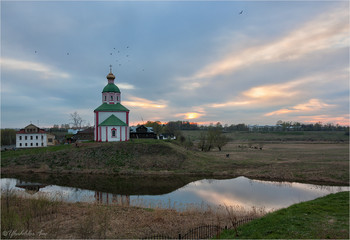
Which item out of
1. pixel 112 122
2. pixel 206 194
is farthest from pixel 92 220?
pixel 112 122

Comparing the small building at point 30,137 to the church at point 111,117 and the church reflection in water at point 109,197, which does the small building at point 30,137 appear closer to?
the church at point 111,117

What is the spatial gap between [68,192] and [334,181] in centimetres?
3152

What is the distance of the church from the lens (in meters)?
42.5

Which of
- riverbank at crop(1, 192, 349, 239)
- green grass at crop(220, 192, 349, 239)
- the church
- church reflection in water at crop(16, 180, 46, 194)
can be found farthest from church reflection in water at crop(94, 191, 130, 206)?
the church

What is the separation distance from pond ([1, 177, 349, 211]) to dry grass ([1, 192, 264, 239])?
237 cm

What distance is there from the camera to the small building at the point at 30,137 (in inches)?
1928

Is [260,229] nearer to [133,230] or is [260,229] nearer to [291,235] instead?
[291,235]

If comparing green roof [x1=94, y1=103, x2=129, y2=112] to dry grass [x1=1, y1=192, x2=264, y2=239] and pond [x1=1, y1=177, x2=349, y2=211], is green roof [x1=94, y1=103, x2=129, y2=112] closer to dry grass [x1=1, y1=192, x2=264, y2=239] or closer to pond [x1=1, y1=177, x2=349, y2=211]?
pond [x1=1, y1=177, x2=349, y2=211]


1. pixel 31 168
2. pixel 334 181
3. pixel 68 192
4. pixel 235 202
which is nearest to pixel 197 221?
pixel 235 202

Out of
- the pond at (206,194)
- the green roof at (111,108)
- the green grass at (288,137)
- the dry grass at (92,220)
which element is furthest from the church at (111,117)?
the green grass at (288,137)

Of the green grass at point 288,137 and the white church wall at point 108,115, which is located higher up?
the white church wall at point 108,115

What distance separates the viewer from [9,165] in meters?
36.5

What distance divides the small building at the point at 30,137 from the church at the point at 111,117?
16.9m

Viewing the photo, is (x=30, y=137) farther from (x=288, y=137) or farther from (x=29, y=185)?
(x=288, y=137)
